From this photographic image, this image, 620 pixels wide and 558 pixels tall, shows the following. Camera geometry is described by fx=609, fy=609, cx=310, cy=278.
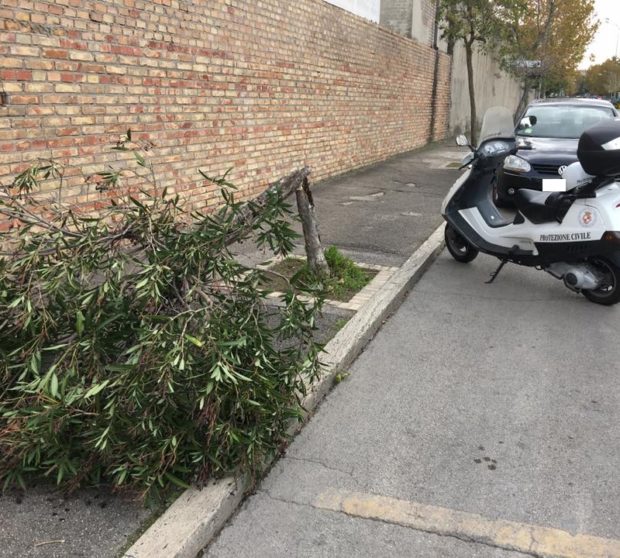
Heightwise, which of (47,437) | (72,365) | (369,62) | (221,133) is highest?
(369,62)

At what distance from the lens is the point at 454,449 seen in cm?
341

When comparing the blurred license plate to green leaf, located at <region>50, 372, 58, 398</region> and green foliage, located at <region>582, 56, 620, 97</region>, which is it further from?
green foliage, located at <region>582, 56, 620, 97</region>

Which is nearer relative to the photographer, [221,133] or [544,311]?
[544,311]

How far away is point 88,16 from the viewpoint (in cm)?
557

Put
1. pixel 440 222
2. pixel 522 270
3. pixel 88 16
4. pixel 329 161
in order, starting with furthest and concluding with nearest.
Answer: pixel 329 161
pixel 440 222
pixel 522 270
pixel 88 16

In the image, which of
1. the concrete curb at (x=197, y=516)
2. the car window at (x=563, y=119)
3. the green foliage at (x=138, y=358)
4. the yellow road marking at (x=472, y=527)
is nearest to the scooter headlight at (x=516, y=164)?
the car window at (x=563, y=119)

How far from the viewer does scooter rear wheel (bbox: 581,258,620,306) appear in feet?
17.9

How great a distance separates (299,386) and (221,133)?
17.5ft

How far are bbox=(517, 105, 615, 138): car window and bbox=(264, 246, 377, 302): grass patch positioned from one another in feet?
18.4

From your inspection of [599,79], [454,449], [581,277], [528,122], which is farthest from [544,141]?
[599,79]

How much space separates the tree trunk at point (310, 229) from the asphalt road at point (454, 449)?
92 cm

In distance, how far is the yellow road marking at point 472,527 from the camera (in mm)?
2654

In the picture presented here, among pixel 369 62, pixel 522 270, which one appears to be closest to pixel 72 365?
pixel 522 270

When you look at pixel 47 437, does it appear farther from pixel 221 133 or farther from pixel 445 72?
pixel 445 72
